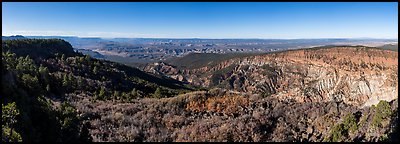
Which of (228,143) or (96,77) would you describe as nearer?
(228,143)

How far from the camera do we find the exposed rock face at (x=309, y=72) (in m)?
52.5

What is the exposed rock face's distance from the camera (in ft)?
172

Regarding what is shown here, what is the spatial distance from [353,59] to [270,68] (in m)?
19.2

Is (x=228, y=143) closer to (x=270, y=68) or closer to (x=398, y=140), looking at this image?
(x=398, y=140)

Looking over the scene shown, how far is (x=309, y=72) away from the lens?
7594cm

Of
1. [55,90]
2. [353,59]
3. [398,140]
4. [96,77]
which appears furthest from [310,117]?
[353,59]

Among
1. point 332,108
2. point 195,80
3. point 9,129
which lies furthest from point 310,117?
point 195,80

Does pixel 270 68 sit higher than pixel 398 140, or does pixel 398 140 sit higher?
pixel 398 140

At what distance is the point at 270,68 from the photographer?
272 feet

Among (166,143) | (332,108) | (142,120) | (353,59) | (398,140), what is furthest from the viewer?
(353,59)

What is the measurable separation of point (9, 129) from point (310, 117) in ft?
32.1

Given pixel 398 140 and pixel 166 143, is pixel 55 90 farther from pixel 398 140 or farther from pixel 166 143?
pixel 398 140

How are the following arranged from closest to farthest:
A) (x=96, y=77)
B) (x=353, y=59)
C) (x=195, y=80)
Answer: (x=96, y=77), (x=353, y=59), (x=195, y=80)

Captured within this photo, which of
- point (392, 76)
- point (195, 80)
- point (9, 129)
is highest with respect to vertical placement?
point (9, 129)
